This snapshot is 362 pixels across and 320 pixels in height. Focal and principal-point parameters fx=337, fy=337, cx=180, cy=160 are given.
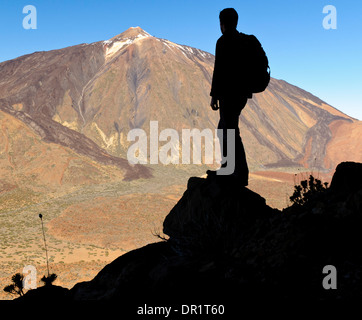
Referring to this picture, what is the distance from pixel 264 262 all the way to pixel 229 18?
Result: 136 inches

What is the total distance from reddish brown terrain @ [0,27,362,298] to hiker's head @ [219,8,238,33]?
1167cm

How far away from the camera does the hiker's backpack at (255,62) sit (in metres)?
4.60

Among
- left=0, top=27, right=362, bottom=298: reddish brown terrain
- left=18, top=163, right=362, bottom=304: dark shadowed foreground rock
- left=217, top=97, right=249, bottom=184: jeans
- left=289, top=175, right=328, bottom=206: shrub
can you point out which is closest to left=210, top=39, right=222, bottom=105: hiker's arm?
left=217, top=97, right=249, bottom=184: jeans

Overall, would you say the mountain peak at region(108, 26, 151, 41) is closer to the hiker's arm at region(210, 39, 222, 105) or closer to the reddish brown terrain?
the reddish brown terrain

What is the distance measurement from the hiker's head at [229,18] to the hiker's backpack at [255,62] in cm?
25

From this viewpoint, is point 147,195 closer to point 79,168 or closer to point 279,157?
point 79,168

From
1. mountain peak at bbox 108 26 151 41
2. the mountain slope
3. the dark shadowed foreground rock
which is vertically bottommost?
the dark shadowed foreground rock

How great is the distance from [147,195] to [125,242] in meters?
12.8

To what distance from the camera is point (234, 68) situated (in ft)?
15.5

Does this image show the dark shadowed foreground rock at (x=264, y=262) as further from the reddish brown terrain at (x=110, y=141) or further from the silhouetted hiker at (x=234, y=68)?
the reddish brown terrain at (x=110, y=141)

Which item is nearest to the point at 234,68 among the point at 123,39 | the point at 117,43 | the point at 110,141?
the point at 110,141

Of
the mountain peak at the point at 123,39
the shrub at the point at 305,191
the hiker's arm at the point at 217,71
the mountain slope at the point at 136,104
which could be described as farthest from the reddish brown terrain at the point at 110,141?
the hiker's arm at the point at 217,71

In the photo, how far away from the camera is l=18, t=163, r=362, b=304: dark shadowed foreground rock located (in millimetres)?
2357
